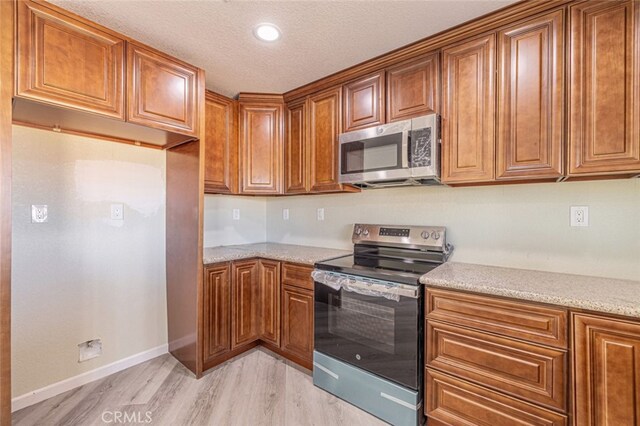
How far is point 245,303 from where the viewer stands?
2457mm

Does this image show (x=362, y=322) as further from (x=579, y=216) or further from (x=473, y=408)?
(x=579, y=216)

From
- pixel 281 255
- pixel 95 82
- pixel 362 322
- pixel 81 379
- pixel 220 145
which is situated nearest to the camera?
pixel 95 82

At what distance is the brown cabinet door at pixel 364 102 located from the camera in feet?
6.93

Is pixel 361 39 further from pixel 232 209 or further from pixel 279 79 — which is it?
pixel 232 209

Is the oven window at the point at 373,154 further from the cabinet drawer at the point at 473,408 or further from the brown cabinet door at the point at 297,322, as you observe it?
the cabinet drawer at the point at 473,408

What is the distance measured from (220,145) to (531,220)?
2466 mm

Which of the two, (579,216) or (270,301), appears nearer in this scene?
(579,216)

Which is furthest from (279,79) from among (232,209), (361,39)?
(232,209)

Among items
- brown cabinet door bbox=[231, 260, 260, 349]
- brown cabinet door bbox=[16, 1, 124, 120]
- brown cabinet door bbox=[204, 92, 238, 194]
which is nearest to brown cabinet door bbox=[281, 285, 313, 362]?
brown cabinet door bbox=[231, 260, 260, 349]

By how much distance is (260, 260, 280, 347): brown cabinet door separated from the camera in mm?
2402

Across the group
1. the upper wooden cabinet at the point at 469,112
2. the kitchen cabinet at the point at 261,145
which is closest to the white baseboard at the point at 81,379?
the kitchen cabinet at the point at 261,145

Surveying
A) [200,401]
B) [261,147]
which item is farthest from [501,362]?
[261,147]

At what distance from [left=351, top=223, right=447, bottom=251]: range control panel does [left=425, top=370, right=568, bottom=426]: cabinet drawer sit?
843 millimetres

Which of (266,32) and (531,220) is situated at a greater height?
(266,32)
